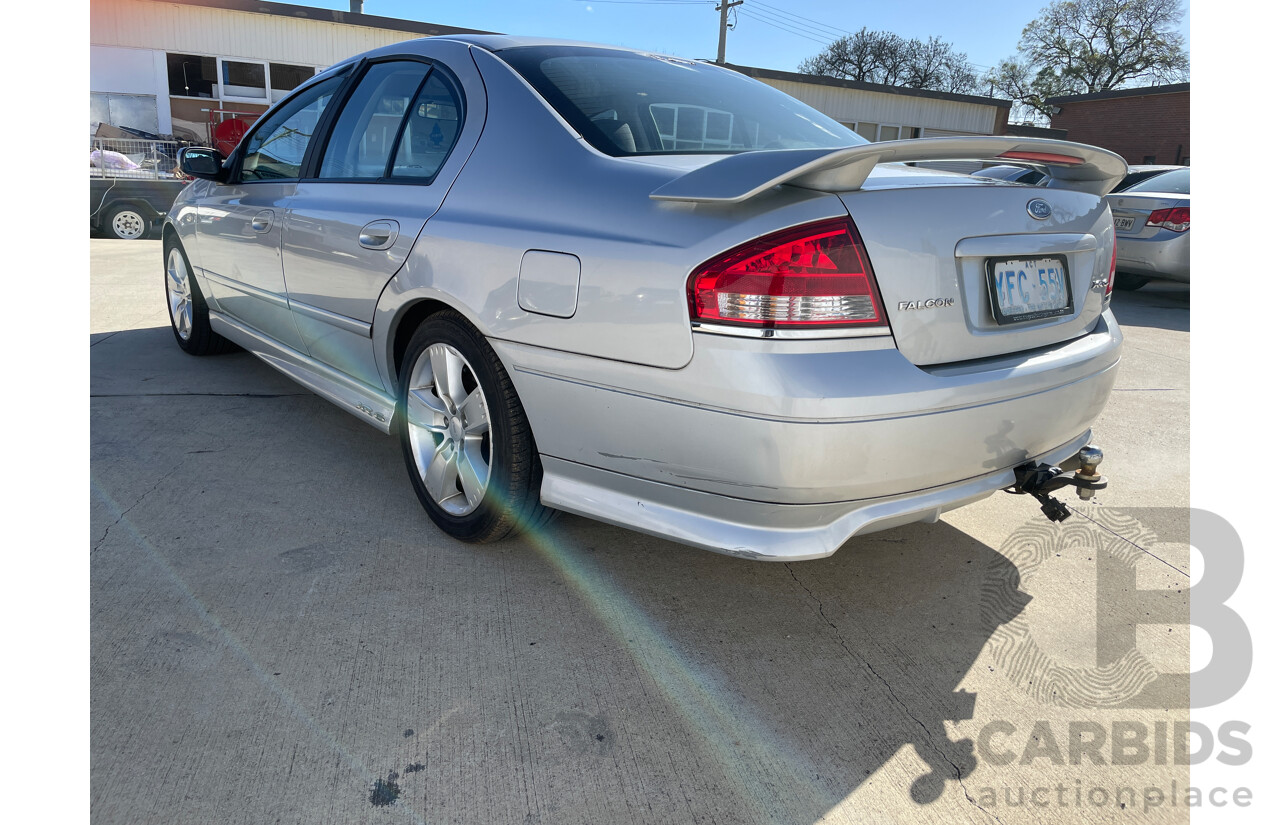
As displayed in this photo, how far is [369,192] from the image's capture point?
9.18 feet

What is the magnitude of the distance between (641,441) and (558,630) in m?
0.61

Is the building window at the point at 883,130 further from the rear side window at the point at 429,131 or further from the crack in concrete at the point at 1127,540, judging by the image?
the rear side window at the point at 429,131

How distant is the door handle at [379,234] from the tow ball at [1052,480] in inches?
75.5

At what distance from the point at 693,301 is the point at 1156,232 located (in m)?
7.56

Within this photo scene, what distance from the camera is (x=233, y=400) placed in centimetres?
409

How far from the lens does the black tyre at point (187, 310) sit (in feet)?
14.9

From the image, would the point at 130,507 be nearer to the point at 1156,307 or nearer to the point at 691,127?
the point at 691,127

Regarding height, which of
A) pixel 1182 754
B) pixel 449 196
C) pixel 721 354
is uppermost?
pixel 449 196

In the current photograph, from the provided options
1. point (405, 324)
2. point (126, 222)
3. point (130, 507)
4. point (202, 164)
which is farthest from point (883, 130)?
point (130, 507)

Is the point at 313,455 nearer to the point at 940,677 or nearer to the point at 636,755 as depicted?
the point at 636,755

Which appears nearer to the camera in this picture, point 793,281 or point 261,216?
point 793,281

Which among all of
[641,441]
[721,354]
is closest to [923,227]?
[721,354]

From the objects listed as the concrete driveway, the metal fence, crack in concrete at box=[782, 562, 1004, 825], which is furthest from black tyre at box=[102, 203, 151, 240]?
crack in concrete at box=[782, 562, 1004, 825]

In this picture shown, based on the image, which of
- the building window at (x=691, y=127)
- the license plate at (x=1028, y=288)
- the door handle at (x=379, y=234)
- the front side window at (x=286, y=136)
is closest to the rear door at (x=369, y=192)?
the door handle at (x=379, y=234)
